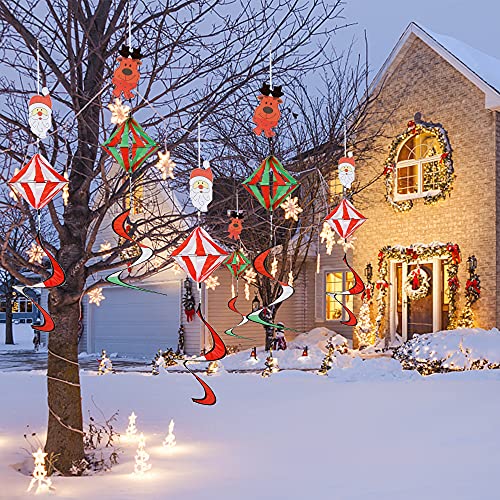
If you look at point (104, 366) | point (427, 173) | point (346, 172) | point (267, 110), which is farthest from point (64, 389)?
point (427, 173)

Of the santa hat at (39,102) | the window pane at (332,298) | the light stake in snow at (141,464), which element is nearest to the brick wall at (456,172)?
the window pane at (332,298)

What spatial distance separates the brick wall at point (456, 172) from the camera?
15.2 m

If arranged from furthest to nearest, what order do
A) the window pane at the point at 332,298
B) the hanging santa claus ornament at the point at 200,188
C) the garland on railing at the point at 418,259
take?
1. the window pane at the point at 332,298
2. the garland on railing at the point at 418,259
3. the hanging santa claus ornament at the point at 200,188

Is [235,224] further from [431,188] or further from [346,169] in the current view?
[431,188]

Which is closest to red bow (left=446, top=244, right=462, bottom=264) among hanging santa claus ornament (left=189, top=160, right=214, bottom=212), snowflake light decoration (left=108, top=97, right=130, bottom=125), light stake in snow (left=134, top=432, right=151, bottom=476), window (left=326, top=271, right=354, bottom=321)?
window (left=326, top=271, right=354, bottom=321)

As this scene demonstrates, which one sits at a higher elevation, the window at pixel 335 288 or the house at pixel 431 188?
the house at pixel 431 188

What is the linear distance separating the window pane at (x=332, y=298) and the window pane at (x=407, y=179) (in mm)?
3871

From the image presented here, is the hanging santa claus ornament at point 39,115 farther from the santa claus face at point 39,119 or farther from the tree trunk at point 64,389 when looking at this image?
the tree trunk at point 64,389

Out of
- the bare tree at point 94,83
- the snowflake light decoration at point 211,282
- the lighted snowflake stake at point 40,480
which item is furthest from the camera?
the snowflake light decoration at point 211,282

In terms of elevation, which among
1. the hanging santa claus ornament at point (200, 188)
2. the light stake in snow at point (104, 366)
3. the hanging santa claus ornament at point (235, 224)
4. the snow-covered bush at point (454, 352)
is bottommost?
the light stake in snow at point (104, 366)

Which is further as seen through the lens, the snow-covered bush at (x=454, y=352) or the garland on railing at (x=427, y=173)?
the garland on railing at (x=427, y=173)

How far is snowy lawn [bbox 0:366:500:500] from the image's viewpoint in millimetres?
5852

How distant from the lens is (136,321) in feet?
72.2

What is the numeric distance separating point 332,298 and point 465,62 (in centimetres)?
779
